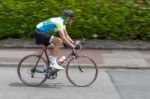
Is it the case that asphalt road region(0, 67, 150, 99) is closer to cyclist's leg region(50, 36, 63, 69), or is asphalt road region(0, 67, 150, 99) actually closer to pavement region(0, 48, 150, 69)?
cyclist's leg region(50, 36, 63, 69)

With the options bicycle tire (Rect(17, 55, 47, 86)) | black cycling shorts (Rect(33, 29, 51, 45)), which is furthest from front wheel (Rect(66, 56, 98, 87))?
black cycling shorts (Rect(33, 29, 51, 45))

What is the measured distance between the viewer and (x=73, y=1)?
55.7ft

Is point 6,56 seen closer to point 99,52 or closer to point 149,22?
point 99,52

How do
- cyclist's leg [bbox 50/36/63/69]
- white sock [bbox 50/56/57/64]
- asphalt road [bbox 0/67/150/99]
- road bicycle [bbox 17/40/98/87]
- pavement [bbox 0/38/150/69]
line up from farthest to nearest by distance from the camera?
pavement [bbox 0/38/150/69] → road bicycle [bbox 17/40/98/87] → white sock [bbox 50/56/57/64] → cyclist's leg [bbox 50/36/63/69] → asphalt road [bbox 0/67/150/99]

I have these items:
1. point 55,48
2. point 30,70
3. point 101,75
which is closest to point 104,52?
point 101,75

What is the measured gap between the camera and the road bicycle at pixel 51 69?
11500 millimetres

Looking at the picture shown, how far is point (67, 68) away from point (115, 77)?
1.61 meters

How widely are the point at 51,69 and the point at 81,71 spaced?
29.7 inches

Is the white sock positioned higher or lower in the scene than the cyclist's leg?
lower

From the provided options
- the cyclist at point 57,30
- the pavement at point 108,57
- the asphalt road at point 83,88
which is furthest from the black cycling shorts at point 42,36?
the pavement at point 108,57

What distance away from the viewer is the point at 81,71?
1188 cm

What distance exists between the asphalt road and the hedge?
3.85 m

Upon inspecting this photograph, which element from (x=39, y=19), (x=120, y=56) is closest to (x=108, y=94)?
(x=120, y=56)

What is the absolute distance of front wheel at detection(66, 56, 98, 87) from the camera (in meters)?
11.5
